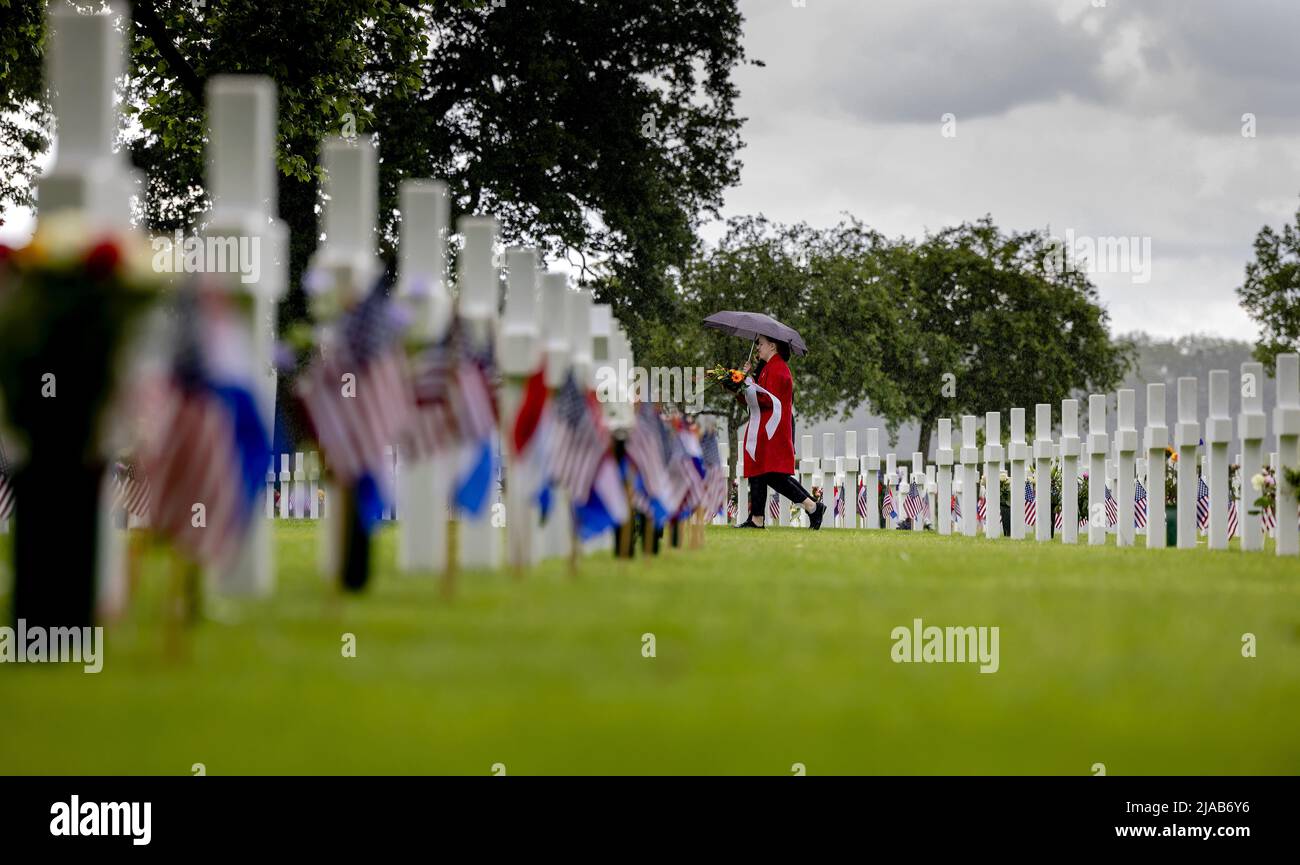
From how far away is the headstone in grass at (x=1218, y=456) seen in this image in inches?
527

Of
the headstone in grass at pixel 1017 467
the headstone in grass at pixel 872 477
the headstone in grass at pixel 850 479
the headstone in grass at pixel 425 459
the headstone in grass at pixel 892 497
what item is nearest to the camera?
the headstone in grass at pixel 425 459

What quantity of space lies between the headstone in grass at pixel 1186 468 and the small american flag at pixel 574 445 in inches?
325

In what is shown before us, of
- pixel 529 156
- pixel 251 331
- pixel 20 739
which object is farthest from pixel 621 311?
pixel 20 739

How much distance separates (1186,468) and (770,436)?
6.39m

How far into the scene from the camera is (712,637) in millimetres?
5176

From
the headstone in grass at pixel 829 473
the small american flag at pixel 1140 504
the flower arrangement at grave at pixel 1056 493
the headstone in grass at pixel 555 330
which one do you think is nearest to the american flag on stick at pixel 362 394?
the headstone in grass at pixel 555 330

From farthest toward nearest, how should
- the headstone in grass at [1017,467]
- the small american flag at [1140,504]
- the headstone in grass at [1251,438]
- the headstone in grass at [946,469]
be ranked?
the small american flag at [1140,504] → the headstone in grass at [946,469] → the headstone in grass at [1017,467] → the headstone in grass at [1251,438]

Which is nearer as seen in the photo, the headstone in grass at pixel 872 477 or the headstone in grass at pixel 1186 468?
the headstone in grass at pixel 1186 468

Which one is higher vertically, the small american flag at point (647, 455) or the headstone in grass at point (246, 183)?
the headstone in grass at point (246, 183)

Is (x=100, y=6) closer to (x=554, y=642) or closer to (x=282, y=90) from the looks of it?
(x=282, y=90)

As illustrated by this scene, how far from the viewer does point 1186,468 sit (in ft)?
47.2

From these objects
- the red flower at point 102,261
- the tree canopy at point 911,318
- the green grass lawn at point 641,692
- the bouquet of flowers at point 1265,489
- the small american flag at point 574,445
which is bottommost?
the green grass lawn at point 641,692

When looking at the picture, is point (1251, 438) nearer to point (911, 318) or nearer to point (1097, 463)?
point (1097, 463)

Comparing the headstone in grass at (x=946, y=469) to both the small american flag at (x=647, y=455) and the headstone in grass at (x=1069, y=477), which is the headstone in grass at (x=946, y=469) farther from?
the small american flag at (x=647, y=455)
